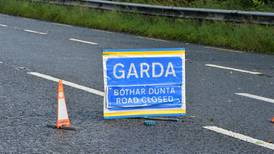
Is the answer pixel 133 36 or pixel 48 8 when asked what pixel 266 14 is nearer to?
pixel 133 36

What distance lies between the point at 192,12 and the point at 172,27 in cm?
69

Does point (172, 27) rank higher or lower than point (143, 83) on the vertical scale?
lower

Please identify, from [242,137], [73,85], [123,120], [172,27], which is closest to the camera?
[242,137]

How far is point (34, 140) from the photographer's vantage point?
682 centimetres

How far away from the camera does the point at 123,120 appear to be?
793 centimetres

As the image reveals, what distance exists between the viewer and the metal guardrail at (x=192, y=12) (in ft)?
55.4

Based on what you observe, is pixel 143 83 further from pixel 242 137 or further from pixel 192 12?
pixel 192 12

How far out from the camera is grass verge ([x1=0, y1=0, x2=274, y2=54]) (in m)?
16.1

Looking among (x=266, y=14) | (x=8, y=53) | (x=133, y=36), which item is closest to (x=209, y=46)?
(x=266, y=14)

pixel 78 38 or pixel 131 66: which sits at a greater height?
pixel 131 66

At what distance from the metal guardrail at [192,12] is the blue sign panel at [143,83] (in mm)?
8700

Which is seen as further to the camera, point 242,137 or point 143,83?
point 143,83

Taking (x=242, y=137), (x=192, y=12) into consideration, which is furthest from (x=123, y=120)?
(x=192, y=12)

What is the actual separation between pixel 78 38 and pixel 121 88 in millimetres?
10082
